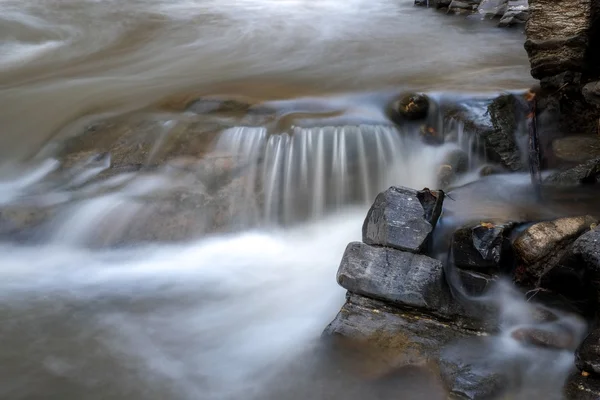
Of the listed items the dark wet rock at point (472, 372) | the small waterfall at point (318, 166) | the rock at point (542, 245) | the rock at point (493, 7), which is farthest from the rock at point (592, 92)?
the rock at point (493, 7)

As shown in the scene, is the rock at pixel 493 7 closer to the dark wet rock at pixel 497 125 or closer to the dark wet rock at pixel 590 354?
the dark wet rock at pixel 497 125

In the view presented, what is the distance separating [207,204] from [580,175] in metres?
3.19

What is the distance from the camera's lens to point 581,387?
335cm

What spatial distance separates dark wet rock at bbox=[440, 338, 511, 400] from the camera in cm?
342

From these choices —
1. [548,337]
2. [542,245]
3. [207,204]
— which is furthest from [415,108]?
[548,337]

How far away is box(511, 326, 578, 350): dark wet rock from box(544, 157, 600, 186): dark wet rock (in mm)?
1504

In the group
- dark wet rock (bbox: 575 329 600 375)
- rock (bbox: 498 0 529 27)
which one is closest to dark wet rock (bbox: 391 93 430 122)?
dark wet rock (bbox: 575 329 600 375)

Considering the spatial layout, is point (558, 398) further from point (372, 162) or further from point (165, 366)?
point (372, 162)

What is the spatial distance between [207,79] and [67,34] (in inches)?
149

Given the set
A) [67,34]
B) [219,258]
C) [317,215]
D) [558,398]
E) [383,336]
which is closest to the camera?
[558,398]

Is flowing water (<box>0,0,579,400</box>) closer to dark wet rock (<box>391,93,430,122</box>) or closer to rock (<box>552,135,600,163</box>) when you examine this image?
dark wet rock (<box>391,93,430,122</box>)

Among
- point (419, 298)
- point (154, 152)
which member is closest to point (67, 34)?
point (154, 152)

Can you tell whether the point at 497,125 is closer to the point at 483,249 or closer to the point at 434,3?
the point at 483,249

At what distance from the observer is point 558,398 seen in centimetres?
341
